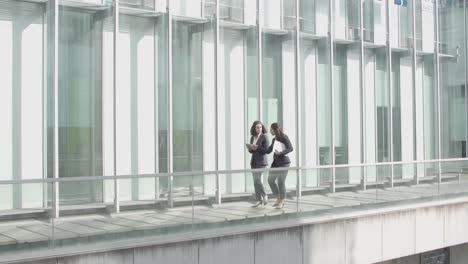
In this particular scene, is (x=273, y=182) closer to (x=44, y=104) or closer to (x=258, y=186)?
(x=258, y=186)

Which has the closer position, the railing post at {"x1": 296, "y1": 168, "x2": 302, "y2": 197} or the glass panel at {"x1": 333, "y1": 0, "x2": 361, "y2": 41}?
the railing post at {"x1": 296, "y1": 168, "x2": 302, "y2": 197}

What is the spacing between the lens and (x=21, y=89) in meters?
11.6

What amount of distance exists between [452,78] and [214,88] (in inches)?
416

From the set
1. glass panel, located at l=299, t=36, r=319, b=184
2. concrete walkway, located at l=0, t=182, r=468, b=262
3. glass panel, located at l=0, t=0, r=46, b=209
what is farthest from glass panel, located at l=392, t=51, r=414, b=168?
glass panel, located at l=0, t=0, r=46, b=209

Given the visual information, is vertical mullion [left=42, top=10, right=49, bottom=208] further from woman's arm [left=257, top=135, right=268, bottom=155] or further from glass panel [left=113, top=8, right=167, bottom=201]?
woman's arm [left=257, top=135, right=268, bottom=155]

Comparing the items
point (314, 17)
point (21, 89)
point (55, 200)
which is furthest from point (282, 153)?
point (314, 17)

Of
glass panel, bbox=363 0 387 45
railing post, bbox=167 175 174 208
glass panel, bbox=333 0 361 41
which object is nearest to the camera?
railing post, bbox=167 175 174 208

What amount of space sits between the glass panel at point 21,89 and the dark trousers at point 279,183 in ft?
15.3

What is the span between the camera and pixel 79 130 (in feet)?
40.3

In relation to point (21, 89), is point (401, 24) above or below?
above

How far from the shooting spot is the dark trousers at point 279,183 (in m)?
10.3

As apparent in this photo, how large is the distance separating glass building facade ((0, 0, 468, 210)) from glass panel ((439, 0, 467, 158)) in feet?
0.17

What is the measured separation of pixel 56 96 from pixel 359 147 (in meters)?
9.63

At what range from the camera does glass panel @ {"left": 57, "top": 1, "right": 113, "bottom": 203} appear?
12.1m
